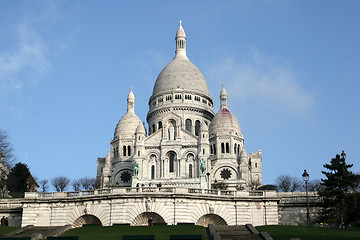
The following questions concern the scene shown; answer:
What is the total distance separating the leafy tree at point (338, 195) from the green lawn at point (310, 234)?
8936 mm

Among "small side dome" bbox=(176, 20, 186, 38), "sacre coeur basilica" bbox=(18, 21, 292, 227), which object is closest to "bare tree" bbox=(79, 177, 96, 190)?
"sacre coeur basilica" bbox=(18, 21, 292, 227)

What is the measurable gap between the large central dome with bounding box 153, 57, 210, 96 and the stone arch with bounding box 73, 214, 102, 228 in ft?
234

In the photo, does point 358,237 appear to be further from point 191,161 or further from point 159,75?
point 159,75

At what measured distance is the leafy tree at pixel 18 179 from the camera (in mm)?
64812

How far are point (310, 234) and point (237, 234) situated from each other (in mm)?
4133

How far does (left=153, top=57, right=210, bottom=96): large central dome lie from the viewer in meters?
113

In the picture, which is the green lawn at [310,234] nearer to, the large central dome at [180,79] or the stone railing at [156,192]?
the stone railing at [156,192]

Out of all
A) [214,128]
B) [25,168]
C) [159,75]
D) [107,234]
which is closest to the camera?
[107,234]

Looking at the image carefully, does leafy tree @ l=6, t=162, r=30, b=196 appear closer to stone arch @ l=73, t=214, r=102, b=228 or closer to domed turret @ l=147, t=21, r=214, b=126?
stone arch @ l=73, t=214, r=102, b=228

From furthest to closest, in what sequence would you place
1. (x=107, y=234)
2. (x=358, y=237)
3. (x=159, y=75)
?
(x=159, y=75), (x=107, y=234), (x=358, y=237)

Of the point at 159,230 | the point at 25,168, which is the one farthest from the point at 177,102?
the point at 159,230

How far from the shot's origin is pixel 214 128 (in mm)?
103375

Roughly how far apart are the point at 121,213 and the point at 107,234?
347 inches

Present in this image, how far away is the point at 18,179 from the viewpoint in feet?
215
